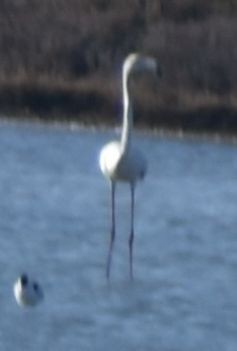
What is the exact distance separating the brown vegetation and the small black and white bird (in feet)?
36.1

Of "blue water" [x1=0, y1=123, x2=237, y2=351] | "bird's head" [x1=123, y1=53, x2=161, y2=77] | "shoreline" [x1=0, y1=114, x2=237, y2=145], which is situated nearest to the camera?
"blue water" [x1=0, y1=123, x2=237, y2=351]

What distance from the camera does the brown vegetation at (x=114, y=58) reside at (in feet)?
80.5

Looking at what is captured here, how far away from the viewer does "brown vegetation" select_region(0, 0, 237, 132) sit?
2455 cm

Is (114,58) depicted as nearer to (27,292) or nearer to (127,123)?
(127,123)

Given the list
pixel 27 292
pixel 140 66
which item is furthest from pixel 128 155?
pixel 27 292

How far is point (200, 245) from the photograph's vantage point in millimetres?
15359

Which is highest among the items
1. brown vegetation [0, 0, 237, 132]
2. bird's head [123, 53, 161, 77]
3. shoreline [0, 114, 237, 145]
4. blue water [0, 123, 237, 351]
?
bird's head [123, 53, 161, 77]

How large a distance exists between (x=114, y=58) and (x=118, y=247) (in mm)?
13019

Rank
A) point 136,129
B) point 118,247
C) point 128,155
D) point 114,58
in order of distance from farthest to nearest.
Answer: point 114,58 → point 136,129 → point 118,247 → point 128,155

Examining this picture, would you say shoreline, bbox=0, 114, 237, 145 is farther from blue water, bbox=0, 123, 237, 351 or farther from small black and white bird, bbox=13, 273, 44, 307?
small black and white bird, bbox=13, 273, 44, 307

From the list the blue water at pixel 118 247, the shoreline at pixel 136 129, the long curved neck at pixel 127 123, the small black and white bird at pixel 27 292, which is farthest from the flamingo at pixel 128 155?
the shoreline at pixel 136 129

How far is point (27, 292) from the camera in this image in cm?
1225

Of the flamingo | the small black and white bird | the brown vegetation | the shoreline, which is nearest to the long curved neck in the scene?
the flamingo

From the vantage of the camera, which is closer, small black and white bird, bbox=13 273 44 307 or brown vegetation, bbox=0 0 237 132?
small black and white bird, bbox=13 273 44 307
